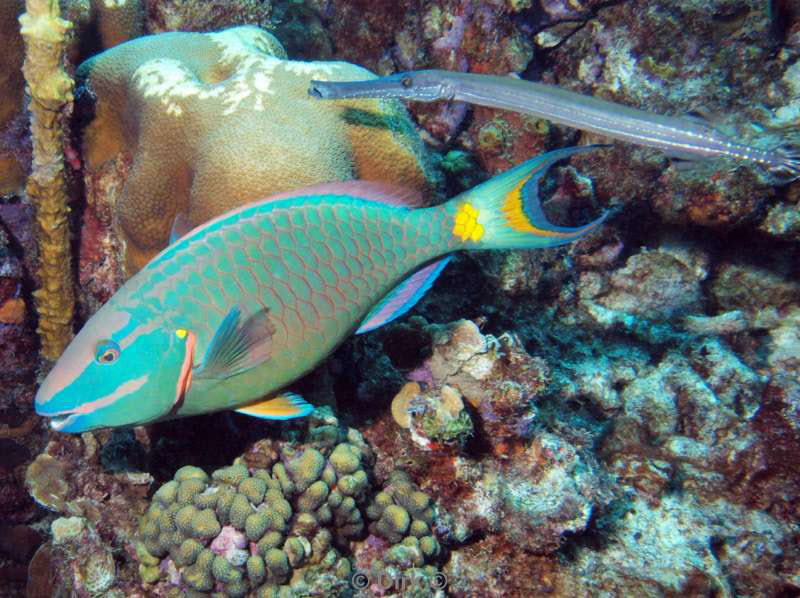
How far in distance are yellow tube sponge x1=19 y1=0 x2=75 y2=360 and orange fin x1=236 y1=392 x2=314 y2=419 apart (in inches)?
81.5

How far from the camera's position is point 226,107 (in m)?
3.22

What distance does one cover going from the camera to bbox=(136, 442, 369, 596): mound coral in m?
2.61

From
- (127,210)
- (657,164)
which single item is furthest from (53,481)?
(657,164)

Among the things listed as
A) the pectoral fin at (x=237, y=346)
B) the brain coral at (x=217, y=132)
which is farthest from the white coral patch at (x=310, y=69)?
the pectoral fin at (x=237, y=346)

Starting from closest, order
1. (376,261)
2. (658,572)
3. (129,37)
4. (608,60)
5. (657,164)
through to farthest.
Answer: (376,261) → (658,572) → (129,37) → (657,164) → (608,60)

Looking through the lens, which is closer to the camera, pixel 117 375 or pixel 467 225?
pixel 117 375

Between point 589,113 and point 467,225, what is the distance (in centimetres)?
154

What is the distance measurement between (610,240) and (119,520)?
17.8 ft

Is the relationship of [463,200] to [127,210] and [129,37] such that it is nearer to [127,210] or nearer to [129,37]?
[127,210]

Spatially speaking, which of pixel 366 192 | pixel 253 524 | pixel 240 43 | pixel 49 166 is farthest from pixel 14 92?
pixel 253 524

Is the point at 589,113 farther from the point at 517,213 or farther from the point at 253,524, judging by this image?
the point at 253,524

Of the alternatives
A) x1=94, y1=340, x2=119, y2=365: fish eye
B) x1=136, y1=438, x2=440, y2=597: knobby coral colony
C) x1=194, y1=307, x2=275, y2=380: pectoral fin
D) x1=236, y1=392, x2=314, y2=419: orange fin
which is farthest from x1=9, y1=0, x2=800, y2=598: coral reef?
x1=94, y1=340, x2=119, y2=365: fish eye

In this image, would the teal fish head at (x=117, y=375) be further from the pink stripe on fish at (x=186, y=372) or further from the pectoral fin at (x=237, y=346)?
the pectoral fin at (x=237, y=346)

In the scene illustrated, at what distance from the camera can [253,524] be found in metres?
2.64
